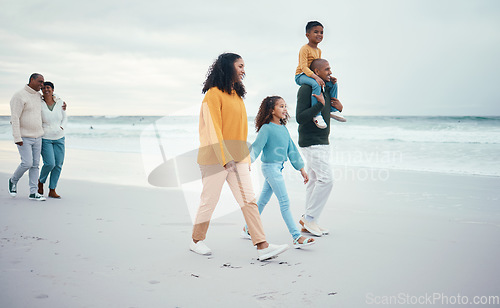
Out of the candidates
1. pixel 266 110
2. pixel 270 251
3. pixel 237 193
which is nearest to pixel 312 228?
pixel 270 251

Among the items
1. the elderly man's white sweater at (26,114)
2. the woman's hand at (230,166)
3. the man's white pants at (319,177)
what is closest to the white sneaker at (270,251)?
the woman's hand at (230,166)

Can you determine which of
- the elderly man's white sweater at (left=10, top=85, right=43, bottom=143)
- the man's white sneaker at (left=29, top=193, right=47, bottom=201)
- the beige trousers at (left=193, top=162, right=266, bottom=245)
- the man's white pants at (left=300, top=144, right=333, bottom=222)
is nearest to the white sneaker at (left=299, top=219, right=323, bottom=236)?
the man's white pants at (left=300, top=144, right=333, bottom=222)

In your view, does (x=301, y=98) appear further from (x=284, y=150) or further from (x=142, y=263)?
(x=142, y=263)

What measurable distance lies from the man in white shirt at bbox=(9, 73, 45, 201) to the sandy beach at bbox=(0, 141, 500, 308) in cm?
49

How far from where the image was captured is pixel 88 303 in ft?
8.28

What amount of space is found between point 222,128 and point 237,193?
1.89 feet

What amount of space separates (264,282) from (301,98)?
206 centimetres

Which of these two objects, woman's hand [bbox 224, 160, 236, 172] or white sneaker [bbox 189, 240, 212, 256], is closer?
woman's hand [bbox 224, 160, 236, 172]

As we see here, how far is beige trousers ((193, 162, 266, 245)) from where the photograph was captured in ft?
11.3

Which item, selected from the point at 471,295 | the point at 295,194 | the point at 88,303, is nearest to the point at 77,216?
the point at 88,303

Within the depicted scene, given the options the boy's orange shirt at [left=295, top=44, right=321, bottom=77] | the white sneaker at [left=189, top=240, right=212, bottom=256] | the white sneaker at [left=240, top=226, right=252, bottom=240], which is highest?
the boy's orange shirt at [left=295, top=44, right=321, bottom=77]

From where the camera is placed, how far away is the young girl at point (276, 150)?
3748mm

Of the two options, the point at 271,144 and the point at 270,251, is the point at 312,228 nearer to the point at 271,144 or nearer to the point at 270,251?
the point at 270,251

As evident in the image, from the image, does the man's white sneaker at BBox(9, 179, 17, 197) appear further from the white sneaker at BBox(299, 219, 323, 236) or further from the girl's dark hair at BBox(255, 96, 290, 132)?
the white sneaker at BBox(299, 219, 323, 236)
